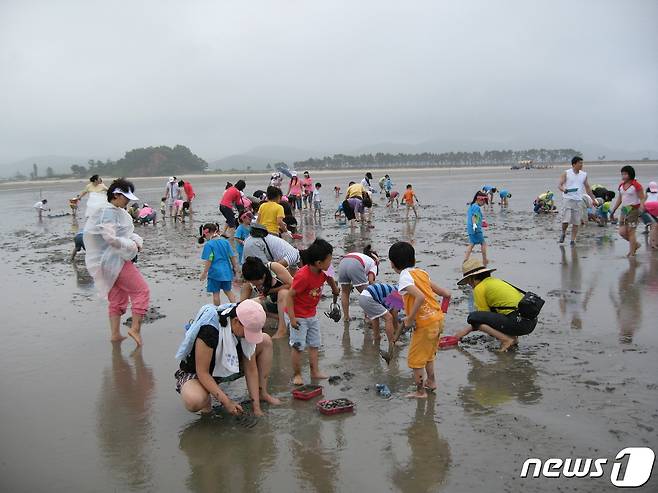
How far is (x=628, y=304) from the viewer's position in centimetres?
814

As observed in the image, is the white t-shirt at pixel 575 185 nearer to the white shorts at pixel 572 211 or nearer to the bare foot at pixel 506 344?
the white shorts at pixel 572 211

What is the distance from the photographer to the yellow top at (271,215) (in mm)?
9562

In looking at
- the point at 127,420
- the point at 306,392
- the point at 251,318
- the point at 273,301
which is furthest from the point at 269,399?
the point at 273,301

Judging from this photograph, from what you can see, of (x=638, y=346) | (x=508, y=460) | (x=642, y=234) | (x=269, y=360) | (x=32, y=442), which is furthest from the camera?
(x=642, y=234)

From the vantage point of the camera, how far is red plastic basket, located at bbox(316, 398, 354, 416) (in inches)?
198

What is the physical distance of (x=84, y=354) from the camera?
689 centimetres

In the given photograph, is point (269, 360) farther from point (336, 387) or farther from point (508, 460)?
point (508, 460)

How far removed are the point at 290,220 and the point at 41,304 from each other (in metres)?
4.50

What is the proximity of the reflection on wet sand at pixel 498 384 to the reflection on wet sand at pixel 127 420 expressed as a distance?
9.37ft

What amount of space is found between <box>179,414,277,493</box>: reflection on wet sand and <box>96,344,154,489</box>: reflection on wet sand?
350 mm

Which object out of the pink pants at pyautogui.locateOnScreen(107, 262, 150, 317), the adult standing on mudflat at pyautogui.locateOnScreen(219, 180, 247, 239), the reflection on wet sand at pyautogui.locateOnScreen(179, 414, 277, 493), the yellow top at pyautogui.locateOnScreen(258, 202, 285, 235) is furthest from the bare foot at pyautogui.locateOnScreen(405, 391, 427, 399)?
the adult standing on mudflat at pyautogui.locateOnScreen(219, 180, 247, 239)

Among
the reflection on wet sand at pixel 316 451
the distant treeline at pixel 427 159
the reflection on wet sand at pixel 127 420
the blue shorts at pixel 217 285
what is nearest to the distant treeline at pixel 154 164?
the distant treeline at pixel 427 159

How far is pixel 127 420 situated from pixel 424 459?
2719mm

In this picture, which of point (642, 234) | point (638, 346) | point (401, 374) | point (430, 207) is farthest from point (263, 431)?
point (430, 207)
